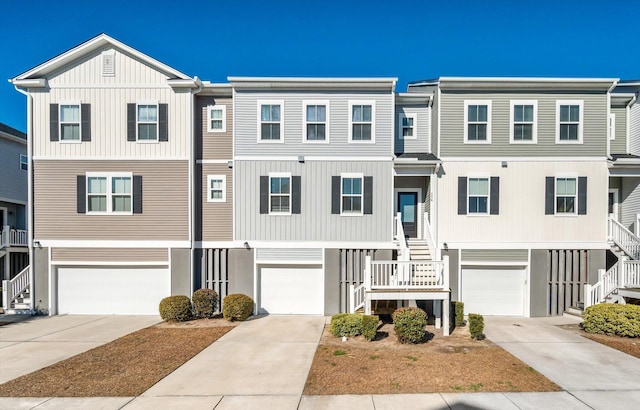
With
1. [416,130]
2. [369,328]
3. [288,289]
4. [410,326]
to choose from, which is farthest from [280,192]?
[410,326]

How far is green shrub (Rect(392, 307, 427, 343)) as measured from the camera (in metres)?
9.50

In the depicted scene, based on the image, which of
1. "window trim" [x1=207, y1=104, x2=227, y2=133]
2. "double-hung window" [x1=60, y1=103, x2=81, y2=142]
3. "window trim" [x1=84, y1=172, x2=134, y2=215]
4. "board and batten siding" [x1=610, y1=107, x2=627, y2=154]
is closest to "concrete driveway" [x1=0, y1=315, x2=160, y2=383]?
"window trim" [x1=84, y1=172, x2=134, y2=215]

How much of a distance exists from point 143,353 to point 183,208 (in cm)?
560

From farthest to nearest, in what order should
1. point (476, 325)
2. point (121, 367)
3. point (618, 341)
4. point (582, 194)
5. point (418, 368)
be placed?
point (582, 194), point (618, 341), point (476, 325), point (121, 367), point (418, 368)

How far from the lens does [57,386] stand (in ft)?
23.0

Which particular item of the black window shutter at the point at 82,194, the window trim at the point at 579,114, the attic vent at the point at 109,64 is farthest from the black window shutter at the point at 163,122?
the window trim at the point at 579,114

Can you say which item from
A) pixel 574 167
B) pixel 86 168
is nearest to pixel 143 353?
pixel 86 168

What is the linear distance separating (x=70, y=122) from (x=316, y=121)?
9442 mm

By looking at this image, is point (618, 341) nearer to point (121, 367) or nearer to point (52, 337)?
point (121, 367)

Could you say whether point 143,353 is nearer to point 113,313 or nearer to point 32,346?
point 32,346

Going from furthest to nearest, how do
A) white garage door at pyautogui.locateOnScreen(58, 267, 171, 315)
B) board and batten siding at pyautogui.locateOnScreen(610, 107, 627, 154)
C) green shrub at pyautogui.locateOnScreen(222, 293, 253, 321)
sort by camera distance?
board and batten siding at pyautogui.locateOnScreen(610, 107, 627, 154)
white garage door at pyautogui.locateOnScreen(58, 267, 171, 315)
green shrub at pyautogui.locateOnScreen(222, 293, 253, 321)

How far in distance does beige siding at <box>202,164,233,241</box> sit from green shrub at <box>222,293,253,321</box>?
235 cm

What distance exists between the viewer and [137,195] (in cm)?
1308

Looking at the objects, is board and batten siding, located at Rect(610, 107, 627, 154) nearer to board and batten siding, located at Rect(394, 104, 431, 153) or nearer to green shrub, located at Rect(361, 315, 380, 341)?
board and batten siding, located at Rect(394, 104, 431, 153)
